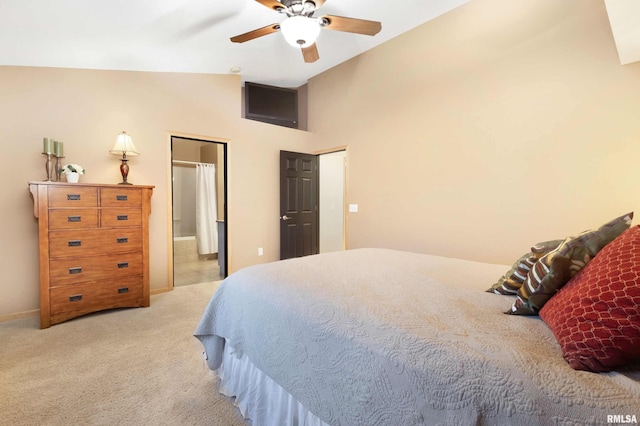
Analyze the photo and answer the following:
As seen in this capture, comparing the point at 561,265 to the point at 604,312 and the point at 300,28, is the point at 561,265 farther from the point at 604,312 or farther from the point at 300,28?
the point at 300,28

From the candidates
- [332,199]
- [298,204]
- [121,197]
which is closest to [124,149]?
[121,197]

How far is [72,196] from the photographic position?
2.58 m

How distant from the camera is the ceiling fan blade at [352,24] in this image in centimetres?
213

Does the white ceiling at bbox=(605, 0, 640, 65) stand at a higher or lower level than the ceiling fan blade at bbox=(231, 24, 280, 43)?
lower

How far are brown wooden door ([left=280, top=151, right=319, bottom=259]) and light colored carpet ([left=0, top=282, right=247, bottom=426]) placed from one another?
206cm

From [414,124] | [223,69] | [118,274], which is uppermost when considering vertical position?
[223,69]

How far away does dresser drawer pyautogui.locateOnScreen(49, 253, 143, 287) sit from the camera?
8.32ft

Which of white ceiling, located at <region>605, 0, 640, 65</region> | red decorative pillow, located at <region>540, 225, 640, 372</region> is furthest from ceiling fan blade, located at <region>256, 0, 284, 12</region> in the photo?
red decorative pillow, located at <region>540, 225, 640, 372</region>

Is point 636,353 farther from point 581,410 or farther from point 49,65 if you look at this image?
point 49,65

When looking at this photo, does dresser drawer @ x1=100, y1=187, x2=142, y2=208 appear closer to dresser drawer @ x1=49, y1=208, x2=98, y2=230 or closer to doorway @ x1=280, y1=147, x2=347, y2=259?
dresser drawer @ x1=49, y1=208, x2=98, y2=230

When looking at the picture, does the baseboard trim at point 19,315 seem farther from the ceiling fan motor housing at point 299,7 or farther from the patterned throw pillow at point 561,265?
the patterned throw pillow at point 561,265

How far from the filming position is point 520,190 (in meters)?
2.49

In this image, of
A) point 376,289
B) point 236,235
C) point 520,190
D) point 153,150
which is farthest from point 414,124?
point 153,150

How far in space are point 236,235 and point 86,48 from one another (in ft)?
8.48
